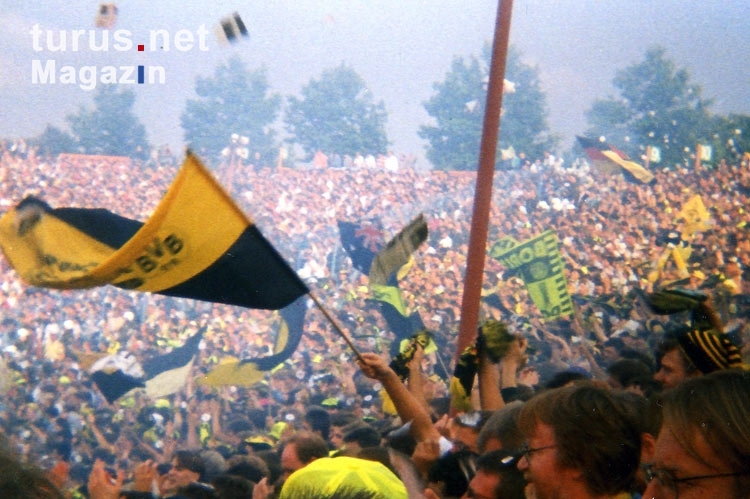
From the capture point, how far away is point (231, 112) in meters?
15.6

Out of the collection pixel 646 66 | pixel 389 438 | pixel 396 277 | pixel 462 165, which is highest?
pixel 646 66

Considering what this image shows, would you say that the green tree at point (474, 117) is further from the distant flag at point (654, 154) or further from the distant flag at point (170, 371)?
the distant flag at point (170, 371)

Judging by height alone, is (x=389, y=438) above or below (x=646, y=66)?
below

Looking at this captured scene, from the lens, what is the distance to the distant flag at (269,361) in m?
7.17

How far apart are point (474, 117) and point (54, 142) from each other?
6.72 meters

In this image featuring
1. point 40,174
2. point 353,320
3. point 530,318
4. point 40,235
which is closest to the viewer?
point 40,235

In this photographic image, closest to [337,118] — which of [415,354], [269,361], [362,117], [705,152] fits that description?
[362,117]

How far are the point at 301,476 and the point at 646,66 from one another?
1364 cm

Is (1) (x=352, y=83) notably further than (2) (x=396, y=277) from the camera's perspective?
Yes

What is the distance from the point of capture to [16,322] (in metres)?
11.7

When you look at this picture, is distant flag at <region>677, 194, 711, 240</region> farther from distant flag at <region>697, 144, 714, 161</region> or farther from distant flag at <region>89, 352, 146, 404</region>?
distant flag at <region>89, 352, 146, 404</region>

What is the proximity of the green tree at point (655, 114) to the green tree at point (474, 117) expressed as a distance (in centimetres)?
91

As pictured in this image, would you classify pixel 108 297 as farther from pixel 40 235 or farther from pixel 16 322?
pixel 40 235

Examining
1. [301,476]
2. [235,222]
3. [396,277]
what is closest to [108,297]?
[396,277]
